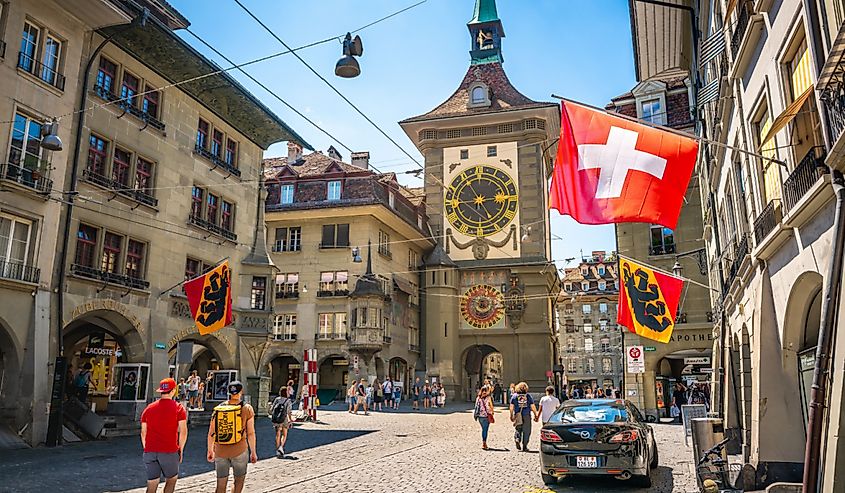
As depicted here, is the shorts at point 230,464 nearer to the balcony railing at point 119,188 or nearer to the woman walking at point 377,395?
the balcony railing at point 119,188

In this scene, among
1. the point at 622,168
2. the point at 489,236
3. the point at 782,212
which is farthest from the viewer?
the point at 489,236

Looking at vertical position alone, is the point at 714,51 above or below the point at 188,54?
below

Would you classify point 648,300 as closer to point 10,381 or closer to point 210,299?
point 210,299

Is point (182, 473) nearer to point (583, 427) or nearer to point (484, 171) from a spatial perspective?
point (583, 427)

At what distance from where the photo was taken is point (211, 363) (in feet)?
120

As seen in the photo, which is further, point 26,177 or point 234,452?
point 26,177

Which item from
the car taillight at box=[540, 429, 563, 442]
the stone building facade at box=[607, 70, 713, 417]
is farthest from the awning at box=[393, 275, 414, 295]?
the car taillight at box=[540, 429, 563, 442]

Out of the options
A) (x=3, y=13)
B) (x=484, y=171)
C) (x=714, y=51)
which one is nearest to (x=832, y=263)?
(x=714, y=51)

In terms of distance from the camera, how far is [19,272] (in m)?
18.0

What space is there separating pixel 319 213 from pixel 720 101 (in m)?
32.4

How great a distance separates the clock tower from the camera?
49.8 meters

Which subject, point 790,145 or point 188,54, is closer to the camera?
point 790,145

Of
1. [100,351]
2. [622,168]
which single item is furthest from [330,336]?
[622,168]

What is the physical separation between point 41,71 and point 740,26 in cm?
1816
